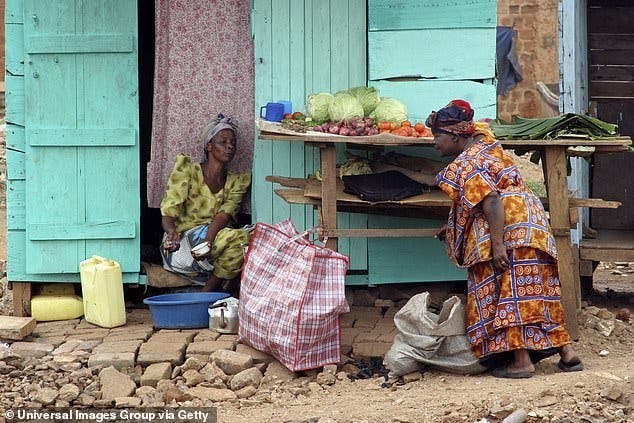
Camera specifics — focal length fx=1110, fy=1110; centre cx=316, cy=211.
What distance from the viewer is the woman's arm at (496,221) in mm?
5977

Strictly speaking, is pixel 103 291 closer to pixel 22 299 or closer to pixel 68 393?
pixel 22 299

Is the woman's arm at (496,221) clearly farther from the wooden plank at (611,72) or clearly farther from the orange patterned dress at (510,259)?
the wooden plank at (611,72)

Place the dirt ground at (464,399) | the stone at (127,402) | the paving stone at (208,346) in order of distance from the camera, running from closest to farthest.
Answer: the dirt ground at (464,399) → the stone at (127,402) → the paving stone at (208,346)

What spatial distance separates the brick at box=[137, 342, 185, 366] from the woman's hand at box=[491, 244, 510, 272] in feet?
Answer: 6.38

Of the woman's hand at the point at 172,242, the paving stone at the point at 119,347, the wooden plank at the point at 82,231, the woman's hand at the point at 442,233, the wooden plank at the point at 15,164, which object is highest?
the wooden plank at the point at 15,164

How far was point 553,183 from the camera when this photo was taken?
22.5 feet

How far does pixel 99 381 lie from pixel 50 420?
2.17ft

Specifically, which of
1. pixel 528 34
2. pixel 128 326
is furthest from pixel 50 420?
pixel 528 34

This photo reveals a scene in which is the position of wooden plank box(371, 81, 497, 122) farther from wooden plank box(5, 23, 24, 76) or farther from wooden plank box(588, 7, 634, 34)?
wooden plank box(588, 7, 634, 34)

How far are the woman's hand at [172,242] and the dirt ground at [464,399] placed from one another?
5.91 feet

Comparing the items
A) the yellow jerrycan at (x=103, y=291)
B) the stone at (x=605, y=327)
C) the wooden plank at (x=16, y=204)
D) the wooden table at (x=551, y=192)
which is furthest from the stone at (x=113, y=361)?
the stone at (x=605, y=327)

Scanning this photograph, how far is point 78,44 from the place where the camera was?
7492mm

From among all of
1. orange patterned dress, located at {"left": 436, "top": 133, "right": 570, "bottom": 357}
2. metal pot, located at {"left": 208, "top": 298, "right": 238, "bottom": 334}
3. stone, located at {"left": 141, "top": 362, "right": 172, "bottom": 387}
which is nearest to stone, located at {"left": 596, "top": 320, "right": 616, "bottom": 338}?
orange patterned dress, located at {"left": 436, "top": 133, "right": 570, "bottom": 357}

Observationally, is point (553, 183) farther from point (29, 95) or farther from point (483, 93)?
point (29, 95)
